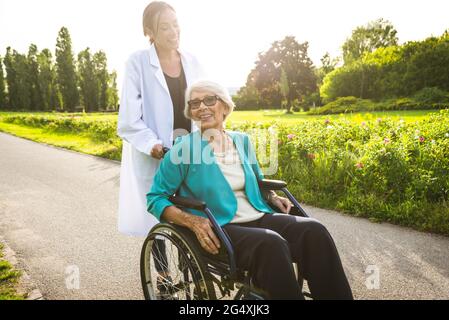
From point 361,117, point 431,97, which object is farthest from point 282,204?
point 431,97

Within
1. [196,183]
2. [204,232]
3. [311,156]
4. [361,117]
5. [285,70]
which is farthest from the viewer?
[285,70]

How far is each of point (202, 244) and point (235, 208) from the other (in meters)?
0.35

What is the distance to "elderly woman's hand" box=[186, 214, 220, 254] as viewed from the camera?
1907mm

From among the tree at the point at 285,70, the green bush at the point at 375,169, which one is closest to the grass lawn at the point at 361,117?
the green bush at the point at 375,169

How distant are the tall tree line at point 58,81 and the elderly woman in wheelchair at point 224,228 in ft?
164

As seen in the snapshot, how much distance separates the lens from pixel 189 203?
6.49 ft

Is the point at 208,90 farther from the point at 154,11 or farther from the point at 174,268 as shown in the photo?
the point at 174,268

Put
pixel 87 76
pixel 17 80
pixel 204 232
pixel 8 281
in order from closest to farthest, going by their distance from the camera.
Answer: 1. pixel 204 232
2. pixel 8 281
3. pixel 87 76
4. pixel 17 80

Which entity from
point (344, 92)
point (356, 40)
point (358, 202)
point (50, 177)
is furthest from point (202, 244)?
point (356, 40)

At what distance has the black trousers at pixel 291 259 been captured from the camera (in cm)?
172

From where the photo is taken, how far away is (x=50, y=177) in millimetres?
7656

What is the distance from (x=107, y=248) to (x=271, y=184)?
87.8 inches

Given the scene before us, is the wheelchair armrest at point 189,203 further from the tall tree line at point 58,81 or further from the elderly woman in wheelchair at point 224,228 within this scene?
the tall tree line at point 58,81
